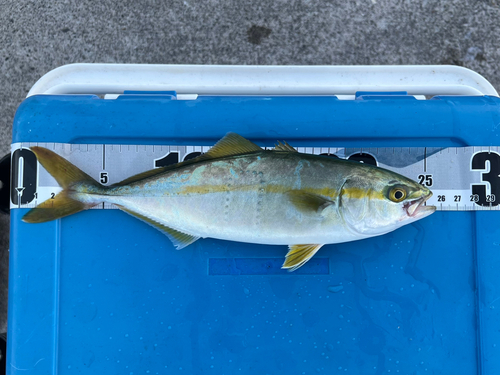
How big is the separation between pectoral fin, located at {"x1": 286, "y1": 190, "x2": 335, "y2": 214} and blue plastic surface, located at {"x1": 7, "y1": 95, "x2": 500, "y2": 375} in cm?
27

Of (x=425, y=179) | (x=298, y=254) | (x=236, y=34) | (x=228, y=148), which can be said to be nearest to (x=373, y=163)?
(x=425, y=179)

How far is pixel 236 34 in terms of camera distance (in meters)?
1.96

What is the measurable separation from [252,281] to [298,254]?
0.77 ft

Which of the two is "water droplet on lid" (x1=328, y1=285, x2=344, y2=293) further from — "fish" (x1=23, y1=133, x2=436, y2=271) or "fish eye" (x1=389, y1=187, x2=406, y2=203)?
"fish eye" (x1=389, y1=187, x2=406, y2=203)

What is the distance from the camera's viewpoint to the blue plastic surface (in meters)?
1.47

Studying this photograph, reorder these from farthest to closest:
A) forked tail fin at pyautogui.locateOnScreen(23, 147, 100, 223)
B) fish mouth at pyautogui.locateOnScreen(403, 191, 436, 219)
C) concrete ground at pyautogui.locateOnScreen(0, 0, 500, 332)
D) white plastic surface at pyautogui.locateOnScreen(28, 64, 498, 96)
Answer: concrete ground at pyautogui.locateOnScreen(0, 0, 500, 332), white plastic surface at pyautogui.locateOnScreen(28, 64, 498, 96), forked tail fin at pyautogui.locateOnScreen(23, 147, 100, 223), fish mouth at pyautogui.locateOnScreen(403, 191, 436, 219)

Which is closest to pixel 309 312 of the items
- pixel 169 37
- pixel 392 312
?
pixel 392 312

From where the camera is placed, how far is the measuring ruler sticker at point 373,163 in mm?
1486

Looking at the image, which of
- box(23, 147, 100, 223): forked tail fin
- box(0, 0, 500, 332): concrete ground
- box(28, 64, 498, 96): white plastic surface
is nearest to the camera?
box(23, 147, 100, 223): forked tail fin

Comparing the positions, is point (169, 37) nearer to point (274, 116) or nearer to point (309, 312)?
point (274, 116)

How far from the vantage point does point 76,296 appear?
148 cm

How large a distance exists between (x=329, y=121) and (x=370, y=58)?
0.67 meters

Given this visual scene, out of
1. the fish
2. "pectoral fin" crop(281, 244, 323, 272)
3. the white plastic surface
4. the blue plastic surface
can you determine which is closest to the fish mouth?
the fish

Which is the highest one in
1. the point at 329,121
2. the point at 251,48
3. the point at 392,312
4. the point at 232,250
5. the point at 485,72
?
the point at 251,48
